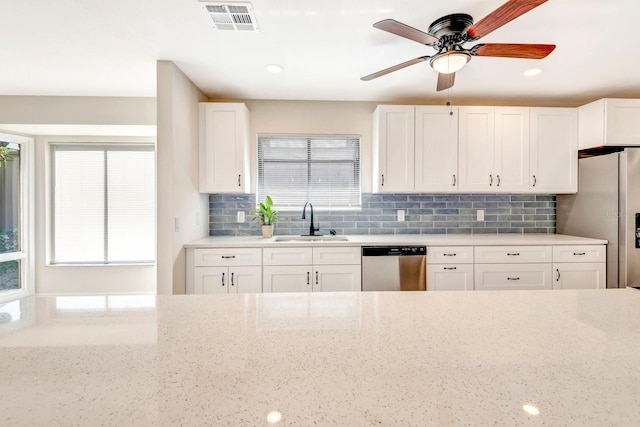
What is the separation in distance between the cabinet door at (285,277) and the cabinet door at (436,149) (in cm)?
146

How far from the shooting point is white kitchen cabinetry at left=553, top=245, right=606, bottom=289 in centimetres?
282

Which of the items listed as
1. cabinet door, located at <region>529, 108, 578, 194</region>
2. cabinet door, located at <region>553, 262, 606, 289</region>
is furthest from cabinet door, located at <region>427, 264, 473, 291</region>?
cabinet door, located at <region>529, 108, 578, 194</region>

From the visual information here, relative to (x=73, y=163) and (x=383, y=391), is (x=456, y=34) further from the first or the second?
(x=73, y=163)

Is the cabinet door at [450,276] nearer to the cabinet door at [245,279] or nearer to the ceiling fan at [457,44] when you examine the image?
the cabinet door at [245,279]

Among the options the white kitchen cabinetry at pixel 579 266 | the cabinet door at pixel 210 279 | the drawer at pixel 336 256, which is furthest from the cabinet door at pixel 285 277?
the white kitchen cabinetry at pixel 579 266

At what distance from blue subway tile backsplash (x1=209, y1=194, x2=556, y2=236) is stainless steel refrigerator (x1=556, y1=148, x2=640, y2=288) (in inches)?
19.2

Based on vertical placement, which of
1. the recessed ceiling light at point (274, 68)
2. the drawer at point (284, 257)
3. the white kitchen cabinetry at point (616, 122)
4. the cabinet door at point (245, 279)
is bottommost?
the cabinet door at point (245, 279)

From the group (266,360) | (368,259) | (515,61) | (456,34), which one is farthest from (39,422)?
(515,61)

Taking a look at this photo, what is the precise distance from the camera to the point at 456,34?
181cm

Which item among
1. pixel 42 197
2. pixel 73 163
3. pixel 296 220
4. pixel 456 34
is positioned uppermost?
pixel 456 34

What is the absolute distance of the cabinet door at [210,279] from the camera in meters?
2.70

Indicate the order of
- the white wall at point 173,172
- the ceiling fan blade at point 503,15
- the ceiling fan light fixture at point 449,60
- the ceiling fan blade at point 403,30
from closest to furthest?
the ceiling fan blade at point 503,15, the ceiling fan blade at point 403,30, the ceiling fan light fixture at point 449,60, the white wall at point 173,172

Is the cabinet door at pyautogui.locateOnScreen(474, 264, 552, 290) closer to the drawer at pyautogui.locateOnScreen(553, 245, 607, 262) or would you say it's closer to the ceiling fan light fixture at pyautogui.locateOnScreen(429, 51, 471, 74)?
the drawer at pyautogui.locateOnScreen(553, 245, 607, 262)

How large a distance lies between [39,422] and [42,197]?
14.8 feet
